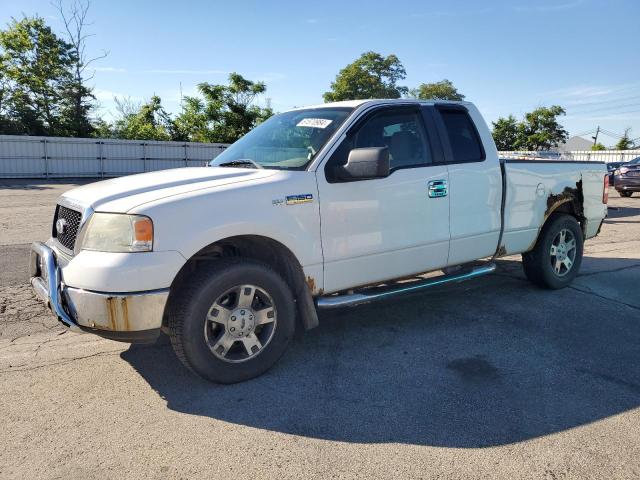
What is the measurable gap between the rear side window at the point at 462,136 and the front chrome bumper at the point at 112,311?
2928mm

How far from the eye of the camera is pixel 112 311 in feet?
9.75

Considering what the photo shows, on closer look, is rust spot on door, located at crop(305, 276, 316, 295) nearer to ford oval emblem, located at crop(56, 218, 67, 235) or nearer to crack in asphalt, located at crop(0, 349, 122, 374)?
crack in asphalt, located at crop(0, 349, 122, 374)

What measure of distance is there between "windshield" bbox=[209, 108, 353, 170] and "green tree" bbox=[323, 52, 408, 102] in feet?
165

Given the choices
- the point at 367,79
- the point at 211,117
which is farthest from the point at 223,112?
the point at 367,79

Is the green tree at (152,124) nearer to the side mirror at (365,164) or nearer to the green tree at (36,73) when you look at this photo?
the green tree at (36,73)

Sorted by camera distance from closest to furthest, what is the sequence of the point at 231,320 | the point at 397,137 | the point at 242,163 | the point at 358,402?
the point at 358,402 < the point at 231,320 < the point at 242,163 < the point at 397,137

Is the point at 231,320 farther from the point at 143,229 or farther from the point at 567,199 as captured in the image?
the point at 567,199

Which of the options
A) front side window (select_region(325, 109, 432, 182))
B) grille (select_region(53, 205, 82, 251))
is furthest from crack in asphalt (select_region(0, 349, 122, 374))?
front side window (select_region(325, 109, 432, 182))

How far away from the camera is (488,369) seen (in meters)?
3.72

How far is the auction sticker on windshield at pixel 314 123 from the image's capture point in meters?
4.07

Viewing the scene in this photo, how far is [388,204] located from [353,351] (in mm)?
1204

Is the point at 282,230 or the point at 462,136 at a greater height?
the point at 462,136

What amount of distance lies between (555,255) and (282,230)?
3593mm

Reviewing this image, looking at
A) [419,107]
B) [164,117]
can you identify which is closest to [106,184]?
[419,107]
